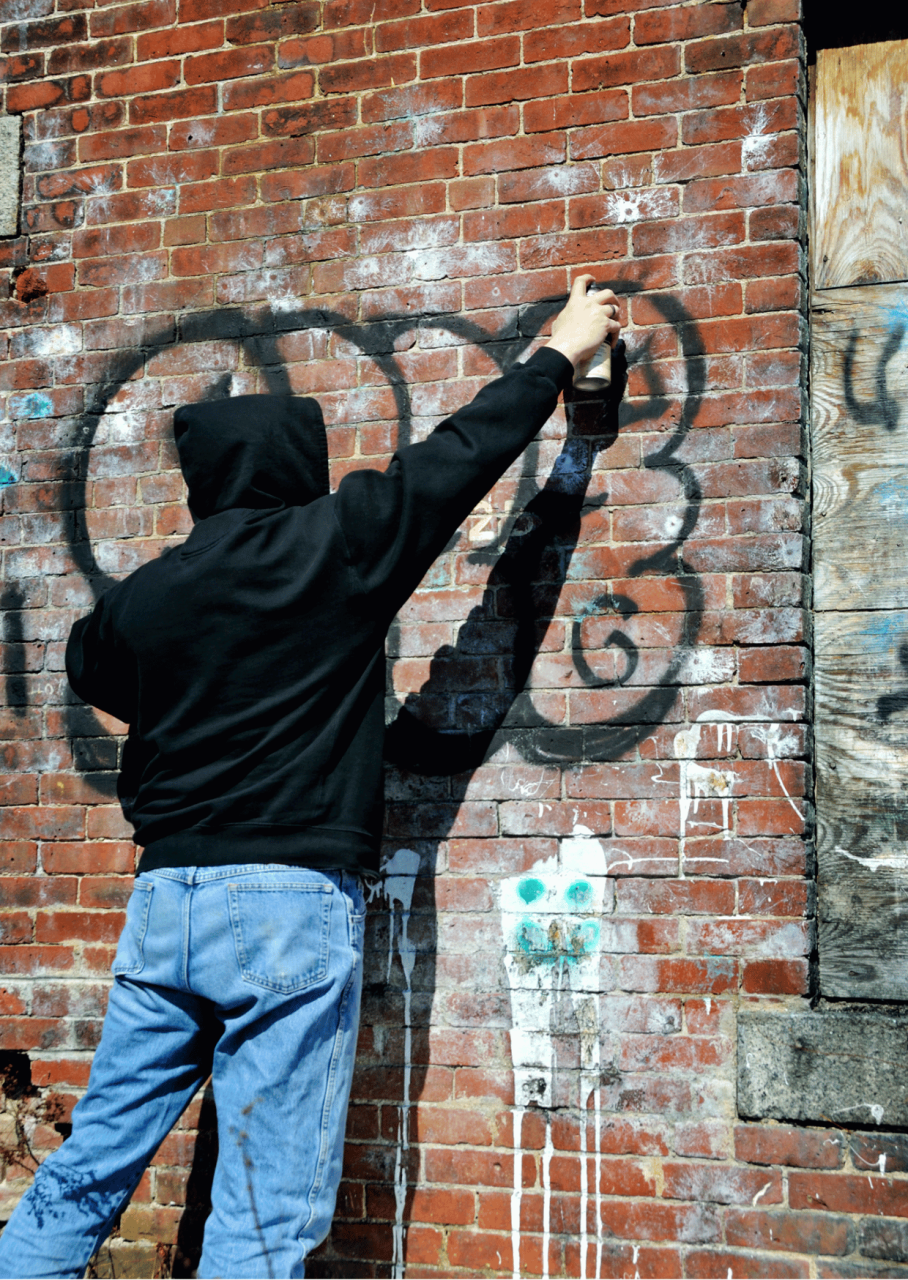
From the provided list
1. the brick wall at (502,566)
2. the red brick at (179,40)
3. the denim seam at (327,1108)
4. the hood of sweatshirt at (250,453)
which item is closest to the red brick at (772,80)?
the brick wall at (502,566)

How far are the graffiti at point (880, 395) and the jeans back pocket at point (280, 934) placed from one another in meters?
1.86

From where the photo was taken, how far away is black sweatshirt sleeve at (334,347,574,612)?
7.42ft

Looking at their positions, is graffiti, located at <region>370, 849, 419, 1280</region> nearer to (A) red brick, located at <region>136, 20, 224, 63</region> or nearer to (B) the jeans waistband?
(B) the jeans waistband

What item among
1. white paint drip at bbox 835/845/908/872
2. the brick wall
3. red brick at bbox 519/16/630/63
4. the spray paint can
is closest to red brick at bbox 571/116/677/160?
the brick wall

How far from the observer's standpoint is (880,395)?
2869 mm

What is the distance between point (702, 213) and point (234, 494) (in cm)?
143

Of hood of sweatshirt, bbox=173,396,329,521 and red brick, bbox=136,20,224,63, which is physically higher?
red brick, bbox=136,20,224,63

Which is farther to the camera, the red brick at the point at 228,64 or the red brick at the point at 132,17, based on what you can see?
the red brick at the point at 132,17

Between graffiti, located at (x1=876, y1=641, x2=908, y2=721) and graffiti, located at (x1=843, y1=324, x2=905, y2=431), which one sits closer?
graffiti, located at (x1=876, y1=641, x2=908, y2=721)

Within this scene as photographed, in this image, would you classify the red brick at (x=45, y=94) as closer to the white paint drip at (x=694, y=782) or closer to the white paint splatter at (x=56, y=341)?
the white paint splatter at (x=56, y=341)

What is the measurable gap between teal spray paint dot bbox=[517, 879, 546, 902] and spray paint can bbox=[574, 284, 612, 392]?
124 cm

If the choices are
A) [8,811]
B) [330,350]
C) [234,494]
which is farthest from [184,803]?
[330,350]

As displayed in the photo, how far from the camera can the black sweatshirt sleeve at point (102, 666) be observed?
8.14 feet

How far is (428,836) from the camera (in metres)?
Answer: 2.86
